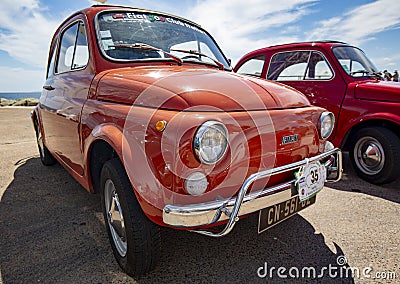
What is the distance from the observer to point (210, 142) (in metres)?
1.54

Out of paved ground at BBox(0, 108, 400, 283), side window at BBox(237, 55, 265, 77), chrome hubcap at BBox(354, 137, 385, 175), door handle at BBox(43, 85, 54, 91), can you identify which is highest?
side window at BBox(237, 55, 265, 77)

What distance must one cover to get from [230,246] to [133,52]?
181 centimetres

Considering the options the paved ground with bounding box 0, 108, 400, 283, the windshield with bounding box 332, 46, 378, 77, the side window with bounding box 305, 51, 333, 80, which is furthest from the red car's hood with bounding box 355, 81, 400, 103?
the paved ground with bounding box 0, 108, 400, 283

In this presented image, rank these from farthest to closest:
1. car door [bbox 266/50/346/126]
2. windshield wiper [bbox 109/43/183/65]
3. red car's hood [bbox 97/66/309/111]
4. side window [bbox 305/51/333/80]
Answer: side window [bbox 305/51/333/80] → car door [bbox 266/50/346/126] → windshield wiper [bbox 109/43/183/65] → red car's hood [bbox 97/66/309/111]

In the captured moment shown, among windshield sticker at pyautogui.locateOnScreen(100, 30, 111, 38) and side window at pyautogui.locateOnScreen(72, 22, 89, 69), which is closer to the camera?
windshield sticker at pyautogui.locateOnScreen(100, 30, 111, 38)

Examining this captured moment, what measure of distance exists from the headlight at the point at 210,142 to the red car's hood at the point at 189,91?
16cm

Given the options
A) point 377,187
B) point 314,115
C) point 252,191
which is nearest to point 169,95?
point 252,191

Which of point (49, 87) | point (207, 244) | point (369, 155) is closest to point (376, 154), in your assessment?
point (369, 155)

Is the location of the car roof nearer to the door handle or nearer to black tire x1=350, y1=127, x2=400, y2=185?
black tire x1=350, y1=127, x2=400, y2=185

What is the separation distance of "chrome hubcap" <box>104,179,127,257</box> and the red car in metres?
3.26

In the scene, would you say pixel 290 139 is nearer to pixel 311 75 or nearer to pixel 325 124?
pixel 325 124

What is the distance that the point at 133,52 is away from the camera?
2.49m

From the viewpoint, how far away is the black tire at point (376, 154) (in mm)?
3588

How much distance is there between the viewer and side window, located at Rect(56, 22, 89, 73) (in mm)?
2672
